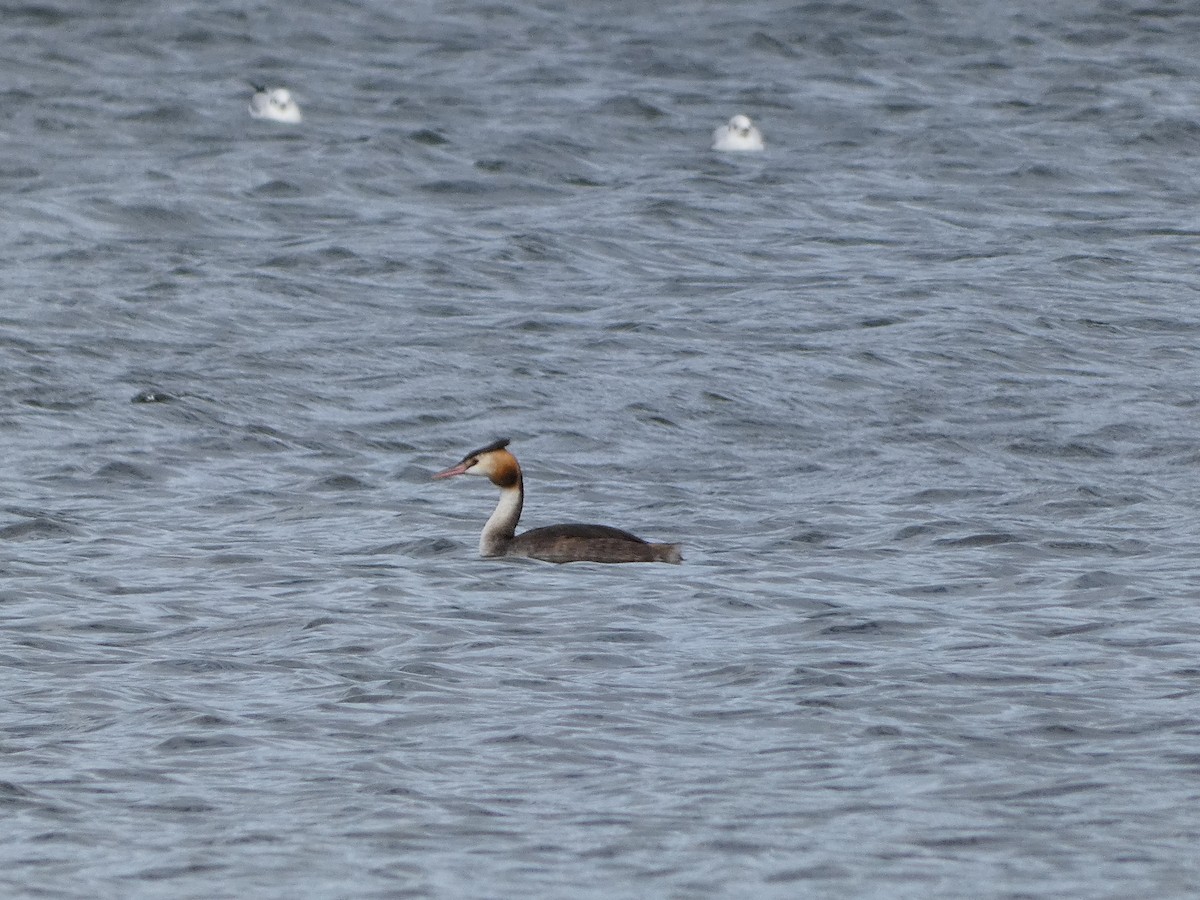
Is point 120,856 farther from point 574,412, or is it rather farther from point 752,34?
point 752,34

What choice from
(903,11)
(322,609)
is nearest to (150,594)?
(322,609)

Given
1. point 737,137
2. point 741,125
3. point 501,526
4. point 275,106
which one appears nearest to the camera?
point 501,526

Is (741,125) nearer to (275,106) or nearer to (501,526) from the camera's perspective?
(275,106)

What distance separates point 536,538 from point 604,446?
3174 mm

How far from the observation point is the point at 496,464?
13930 mm

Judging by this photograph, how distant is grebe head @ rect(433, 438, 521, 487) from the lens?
13883 millimetres

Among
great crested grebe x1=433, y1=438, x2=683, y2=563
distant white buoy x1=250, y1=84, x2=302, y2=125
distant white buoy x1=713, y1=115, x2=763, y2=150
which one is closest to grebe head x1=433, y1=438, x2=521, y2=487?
great crested grebe x1=433, y1=438, x2=683, y2=563

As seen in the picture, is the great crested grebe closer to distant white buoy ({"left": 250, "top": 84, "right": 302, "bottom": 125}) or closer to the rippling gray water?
the rippling gray water

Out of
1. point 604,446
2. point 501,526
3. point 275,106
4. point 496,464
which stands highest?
point 496,464

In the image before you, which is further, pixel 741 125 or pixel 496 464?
pixel 741 125

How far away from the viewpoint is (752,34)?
31.1 meters

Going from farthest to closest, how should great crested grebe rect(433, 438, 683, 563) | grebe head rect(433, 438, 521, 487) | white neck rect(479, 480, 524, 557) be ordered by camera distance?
grebe head rect(433, 438, 521, 487)
white neck rect(479, 480, 524, 557)
great crested grebe rect(433, 438, 683, 563)

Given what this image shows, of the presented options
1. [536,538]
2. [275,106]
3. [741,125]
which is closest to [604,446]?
[536,538]

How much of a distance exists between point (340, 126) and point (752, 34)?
21.9 ft
